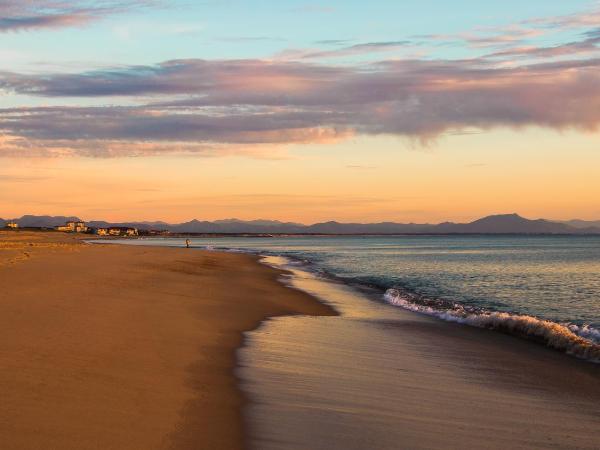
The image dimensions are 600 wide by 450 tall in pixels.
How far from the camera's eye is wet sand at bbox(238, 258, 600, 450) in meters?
8.26

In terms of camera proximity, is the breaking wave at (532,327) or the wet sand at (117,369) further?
the breaking wave at (532,327)

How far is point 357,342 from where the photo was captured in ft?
52.9

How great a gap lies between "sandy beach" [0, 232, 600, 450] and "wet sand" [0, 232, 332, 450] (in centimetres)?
3

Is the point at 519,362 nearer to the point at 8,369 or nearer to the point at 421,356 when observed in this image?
the point at 421,356

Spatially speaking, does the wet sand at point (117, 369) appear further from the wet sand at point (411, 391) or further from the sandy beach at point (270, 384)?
the wet sand at point (411, 391)

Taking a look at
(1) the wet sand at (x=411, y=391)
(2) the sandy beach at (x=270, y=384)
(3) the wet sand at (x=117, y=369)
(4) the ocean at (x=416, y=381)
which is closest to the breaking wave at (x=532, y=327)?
(4) the ocean at (x=416, y=381)

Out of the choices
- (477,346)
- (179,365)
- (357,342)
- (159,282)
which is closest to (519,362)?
(477,346)

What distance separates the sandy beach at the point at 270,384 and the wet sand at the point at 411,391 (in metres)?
0.04

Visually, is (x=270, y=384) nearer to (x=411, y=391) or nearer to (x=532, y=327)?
(x=411, y=391)

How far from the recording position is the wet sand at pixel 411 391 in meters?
8.26

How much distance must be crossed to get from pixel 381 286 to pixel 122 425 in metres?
30.7

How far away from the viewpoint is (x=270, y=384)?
1088 cm

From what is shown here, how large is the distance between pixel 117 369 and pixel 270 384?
8.77 ft

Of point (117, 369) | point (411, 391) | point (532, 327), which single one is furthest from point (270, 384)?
point (532, 327)
